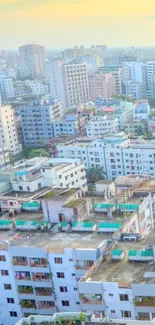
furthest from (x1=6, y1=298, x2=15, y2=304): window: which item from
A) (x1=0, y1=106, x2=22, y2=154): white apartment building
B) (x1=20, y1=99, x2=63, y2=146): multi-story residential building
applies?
(x1=20, y1=99, x2=63, y2=146): multi-story residential building

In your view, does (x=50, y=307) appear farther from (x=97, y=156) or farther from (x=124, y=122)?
(x=124, y=122)

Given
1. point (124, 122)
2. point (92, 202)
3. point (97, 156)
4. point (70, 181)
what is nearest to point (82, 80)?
point (124, 122)

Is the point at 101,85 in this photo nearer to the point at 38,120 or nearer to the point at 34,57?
the point at 38,120

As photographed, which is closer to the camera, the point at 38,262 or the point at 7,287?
the point at 38,262

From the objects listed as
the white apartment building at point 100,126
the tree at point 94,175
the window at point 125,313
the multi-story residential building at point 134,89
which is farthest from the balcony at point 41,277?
the multi-story residential building at point 134,89

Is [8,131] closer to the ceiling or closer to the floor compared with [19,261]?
closer to the floor

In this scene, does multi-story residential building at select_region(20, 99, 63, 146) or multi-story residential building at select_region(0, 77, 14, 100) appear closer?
multi-story residential building at select_region(20, 99, 63, 146)

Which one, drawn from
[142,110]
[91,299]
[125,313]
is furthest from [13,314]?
[142,110]

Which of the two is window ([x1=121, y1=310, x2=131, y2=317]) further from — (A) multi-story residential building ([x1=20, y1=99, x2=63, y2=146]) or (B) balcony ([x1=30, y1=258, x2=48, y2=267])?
(A) multi-story residential building ([x1=20, y1=99, x2=63, y2=146])
